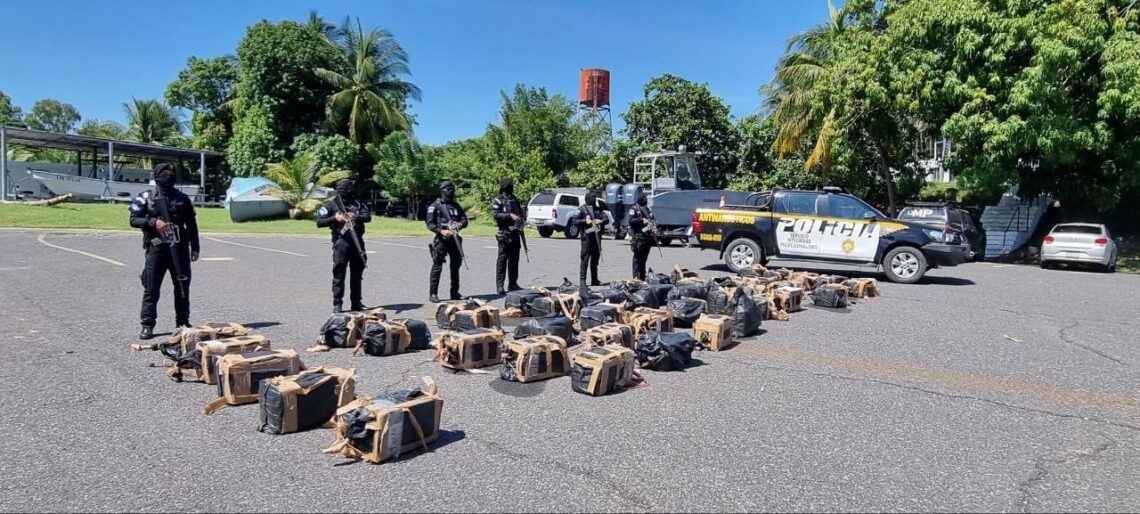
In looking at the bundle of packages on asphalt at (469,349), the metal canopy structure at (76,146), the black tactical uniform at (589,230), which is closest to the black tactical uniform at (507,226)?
the black tactical uniform at (589,230)

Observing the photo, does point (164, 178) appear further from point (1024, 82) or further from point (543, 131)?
point (543, 131)

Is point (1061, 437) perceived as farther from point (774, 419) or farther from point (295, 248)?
point (295, 248)

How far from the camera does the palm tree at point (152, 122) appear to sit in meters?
48.1

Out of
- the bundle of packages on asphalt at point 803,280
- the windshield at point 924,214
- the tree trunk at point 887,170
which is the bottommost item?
the bundle of packages on asphalt at point 803,280

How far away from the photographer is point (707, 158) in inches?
1244

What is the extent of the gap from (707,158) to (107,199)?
2773cm

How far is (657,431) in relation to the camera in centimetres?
449

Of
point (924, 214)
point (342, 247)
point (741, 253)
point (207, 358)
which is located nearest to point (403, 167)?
point (741, 253)

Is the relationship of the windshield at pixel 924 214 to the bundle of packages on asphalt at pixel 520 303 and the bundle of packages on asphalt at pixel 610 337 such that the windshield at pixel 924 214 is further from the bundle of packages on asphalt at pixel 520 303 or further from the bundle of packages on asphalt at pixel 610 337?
the bundle of packages on asphalt at pixel 610 337

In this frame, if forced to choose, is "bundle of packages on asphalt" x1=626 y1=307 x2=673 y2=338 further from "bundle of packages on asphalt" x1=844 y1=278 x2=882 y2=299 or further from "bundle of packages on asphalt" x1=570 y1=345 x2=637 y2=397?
"bundle of packages on asphalt" x1=844 y1=278 x2=882 y2=299

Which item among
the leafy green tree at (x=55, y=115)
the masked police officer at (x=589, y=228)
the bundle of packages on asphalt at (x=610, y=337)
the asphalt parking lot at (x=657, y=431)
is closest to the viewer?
the asphalt parking lot at (x=657, y=431)

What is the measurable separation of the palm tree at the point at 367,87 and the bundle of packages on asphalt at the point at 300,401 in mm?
34861

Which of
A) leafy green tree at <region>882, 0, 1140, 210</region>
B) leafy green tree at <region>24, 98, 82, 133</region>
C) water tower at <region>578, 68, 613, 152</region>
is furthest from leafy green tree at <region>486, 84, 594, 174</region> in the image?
leafy green tree at <region>24, 98, 82, 133</region>

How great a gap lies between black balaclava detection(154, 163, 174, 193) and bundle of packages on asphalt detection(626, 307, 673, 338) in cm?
501
